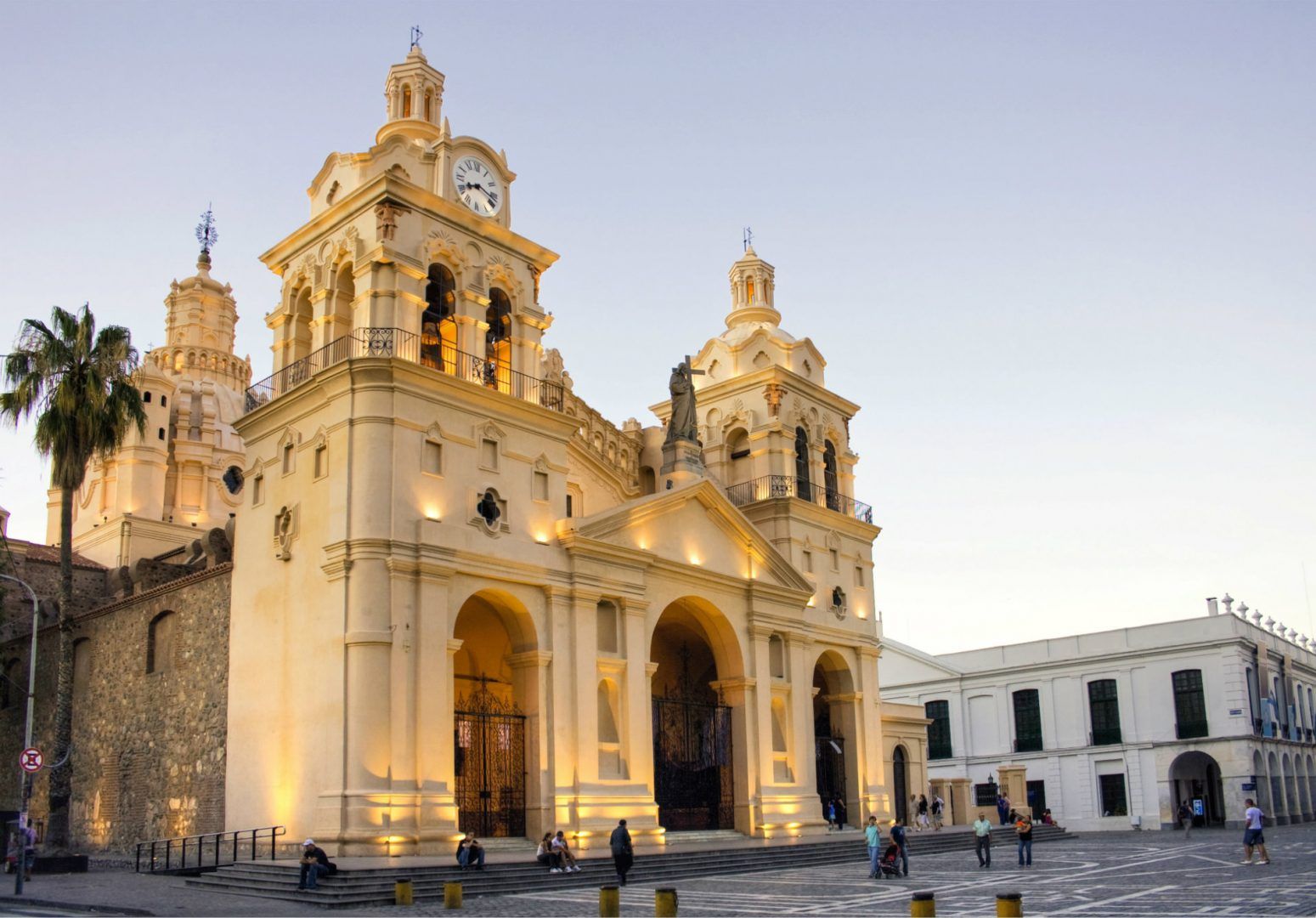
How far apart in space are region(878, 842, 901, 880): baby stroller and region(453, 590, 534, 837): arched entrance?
8.39 metres

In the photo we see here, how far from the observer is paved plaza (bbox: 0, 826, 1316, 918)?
18438mm

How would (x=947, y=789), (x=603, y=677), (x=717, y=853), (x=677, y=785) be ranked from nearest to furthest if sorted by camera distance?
(x=717, y=853) → (x=603, y=677) → (x=677, y=785) → (x=947, y=789)

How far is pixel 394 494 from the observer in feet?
88.8

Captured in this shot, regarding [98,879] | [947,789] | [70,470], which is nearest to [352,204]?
[70,470]

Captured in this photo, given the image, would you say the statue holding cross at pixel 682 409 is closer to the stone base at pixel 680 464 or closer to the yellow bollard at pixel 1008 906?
the stone base at pixel 680 464

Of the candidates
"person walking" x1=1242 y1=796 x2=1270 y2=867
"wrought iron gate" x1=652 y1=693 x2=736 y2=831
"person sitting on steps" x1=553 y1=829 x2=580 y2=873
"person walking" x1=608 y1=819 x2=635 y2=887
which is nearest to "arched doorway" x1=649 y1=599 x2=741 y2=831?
"wrought iron gate" x1=652 y1=693 x2=736 y2=831

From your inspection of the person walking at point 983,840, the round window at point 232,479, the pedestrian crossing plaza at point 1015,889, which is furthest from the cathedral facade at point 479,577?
the round window at point 232,479

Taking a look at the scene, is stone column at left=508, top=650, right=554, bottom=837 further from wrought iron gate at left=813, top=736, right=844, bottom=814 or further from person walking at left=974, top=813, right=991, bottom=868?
wrought iron gate at left=813, top=736, right=844, bottom=814

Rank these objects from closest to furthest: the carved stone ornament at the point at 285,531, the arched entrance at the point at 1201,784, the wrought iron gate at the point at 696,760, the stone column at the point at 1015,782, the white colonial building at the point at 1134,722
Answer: the carved stone ornament at the point at 285,531 → the wrought iron gate at the point at 696,760 → the stone column at the point at 1015,782 → the white colonial building at the point at 1134,722 → the arched entrance at the point at 1201,784

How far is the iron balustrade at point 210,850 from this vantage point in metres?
25.9

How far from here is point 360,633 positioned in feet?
84.6

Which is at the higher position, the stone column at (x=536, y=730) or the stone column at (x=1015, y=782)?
the stone column at (x=536, y=730)

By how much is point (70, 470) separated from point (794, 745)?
2128cm

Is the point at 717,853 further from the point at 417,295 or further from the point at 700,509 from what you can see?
the point at 417,295
